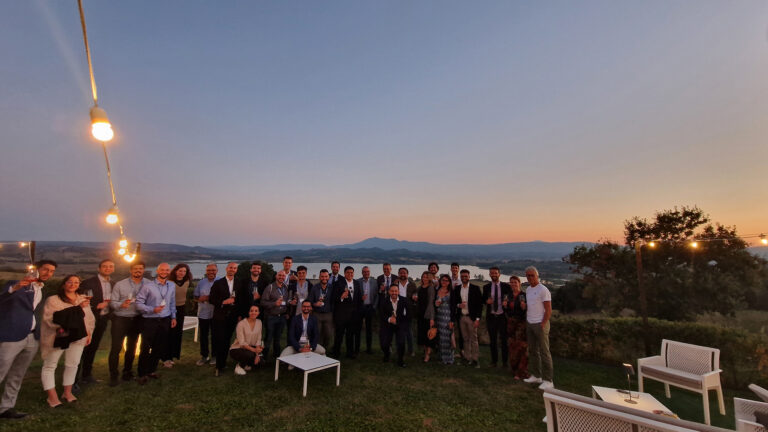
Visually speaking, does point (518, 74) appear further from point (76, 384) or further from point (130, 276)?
point (76, 384)

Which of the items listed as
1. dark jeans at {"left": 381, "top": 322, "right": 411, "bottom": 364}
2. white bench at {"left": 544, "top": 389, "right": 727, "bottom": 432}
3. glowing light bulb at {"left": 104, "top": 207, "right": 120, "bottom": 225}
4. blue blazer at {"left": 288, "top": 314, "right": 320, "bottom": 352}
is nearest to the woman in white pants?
blue blazer at {"left": 288, "top": 314, "right": 320, "bottom": 352}

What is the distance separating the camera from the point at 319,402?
427 centimetres

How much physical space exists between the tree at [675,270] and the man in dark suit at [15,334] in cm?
1218

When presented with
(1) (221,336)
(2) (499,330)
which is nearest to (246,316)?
(1) (221,336)

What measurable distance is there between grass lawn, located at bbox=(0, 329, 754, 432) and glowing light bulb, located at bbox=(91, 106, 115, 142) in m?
3.15

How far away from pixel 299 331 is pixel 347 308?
3.49 feet

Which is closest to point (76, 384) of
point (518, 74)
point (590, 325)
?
point (590, 325)

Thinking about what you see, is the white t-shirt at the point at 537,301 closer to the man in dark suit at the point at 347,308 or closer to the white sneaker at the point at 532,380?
the white sneaker at the point at 532,380

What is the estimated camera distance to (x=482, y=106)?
12797mm

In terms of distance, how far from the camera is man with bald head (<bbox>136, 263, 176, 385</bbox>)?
4.79 meters

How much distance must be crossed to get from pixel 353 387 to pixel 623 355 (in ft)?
18.9

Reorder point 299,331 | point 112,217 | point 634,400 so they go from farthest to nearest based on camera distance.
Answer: point 112,217
point 299,331
point 634,400

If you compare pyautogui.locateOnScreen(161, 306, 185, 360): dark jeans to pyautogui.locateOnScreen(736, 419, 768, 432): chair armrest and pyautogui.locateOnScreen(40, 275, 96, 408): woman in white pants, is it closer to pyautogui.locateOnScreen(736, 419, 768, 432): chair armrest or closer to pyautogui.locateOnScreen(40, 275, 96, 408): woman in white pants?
pyautogui.locateOnScreen(40, 275, 96, 408): woman in white pants

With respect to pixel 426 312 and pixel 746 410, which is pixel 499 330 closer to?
pixel 426 312
